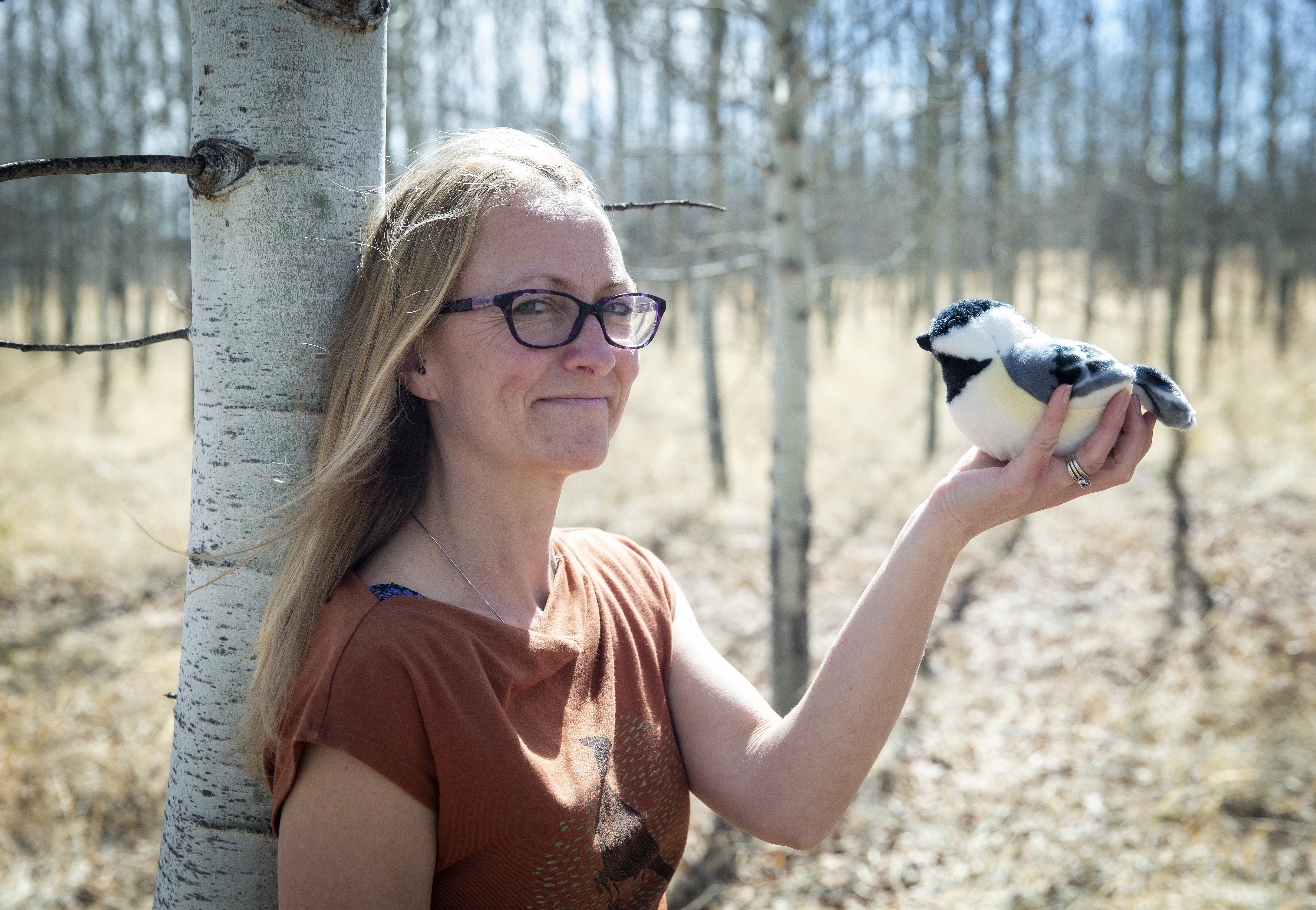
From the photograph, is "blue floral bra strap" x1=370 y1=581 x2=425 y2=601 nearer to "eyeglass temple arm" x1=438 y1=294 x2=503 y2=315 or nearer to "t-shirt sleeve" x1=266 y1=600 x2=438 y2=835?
"t-shirt sleeve" x1=266 y1=600 x2=438 y2=835

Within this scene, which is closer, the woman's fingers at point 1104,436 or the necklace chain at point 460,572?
the woman's fingers at point 1104,436

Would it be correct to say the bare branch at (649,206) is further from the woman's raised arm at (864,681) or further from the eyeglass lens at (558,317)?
the woman's raised arm at (864,681)

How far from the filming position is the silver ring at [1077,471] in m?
1.12

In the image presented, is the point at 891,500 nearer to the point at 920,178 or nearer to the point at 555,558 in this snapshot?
the point at 920,178

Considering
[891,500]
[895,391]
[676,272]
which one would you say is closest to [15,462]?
[676,272]

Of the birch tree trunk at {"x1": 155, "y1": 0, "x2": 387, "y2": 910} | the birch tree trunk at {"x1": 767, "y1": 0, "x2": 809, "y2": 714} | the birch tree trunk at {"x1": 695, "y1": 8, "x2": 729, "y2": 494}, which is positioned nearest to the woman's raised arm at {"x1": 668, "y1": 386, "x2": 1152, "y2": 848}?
the birch tree trunk at {"x1": 155, "y1": 0, "x2": 387, "y2": 910}

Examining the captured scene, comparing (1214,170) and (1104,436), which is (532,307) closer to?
(1104,436)

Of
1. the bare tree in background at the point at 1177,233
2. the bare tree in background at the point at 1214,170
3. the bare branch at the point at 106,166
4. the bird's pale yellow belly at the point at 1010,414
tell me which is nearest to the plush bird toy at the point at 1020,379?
the bird's pale yellow belly at the point at 1010,414

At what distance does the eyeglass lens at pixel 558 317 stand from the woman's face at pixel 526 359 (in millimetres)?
17

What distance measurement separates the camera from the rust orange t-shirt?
1021 millimetres

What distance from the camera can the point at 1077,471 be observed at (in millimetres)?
1116

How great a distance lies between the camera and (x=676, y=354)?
16438 millimetres

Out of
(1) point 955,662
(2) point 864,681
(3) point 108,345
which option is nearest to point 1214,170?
(1) point 955,662

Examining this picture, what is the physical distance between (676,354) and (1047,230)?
14187 mm
